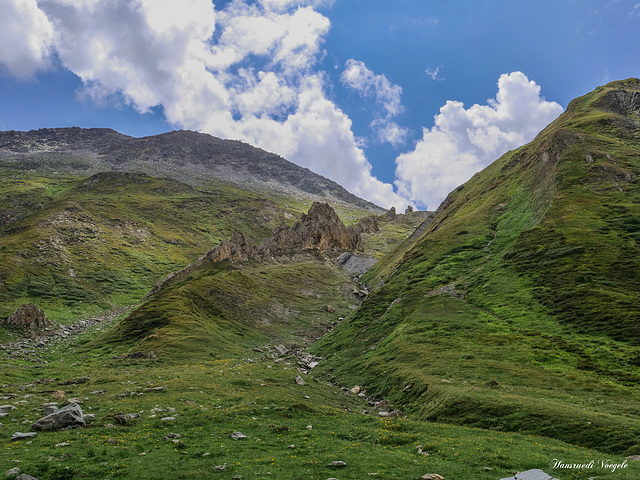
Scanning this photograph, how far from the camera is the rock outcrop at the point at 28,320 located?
74062mm

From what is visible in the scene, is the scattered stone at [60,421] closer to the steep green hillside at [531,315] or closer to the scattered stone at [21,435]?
the scattered stone at [21,435]

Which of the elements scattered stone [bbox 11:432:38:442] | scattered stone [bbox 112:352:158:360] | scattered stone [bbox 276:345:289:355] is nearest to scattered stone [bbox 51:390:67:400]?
scattered stone [bbox 11:432:38:442]

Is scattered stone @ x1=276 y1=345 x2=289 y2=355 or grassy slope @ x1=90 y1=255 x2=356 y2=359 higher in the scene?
grassy slope @ x1=90 y1=255 x2=356 y2=359

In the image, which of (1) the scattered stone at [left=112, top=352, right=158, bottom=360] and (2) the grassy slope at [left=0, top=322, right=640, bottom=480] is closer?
(2) the grassy slope at [left=0, top=322, right=640, bottom=480]

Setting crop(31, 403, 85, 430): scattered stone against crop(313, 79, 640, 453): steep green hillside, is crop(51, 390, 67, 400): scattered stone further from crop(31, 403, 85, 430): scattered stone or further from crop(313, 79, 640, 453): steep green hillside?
crop(313, 79, 640, 453): steep green hillside

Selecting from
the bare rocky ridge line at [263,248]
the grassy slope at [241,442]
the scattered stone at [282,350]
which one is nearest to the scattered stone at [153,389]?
the grassy slope at [241,442]

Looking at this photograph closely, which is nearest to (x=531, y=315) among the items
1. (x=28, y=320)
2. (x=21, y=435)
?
(x=21, y=435)

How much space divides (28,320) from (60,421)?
6817 centimetres

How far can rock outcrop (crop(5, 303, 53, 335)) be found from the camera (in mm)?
74062

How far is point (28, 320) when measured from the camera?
76.6 m

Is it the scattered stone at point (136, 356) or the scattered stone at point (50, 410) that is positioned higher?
the scattered stone at point (50, 410)

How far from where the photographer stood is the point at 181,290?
89.8 metres

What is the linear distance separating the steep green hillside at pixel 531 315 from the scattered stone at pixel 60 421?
3087cm

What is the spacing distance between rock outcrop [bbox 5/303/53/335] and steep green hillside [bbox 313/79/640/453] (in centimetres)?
6038
